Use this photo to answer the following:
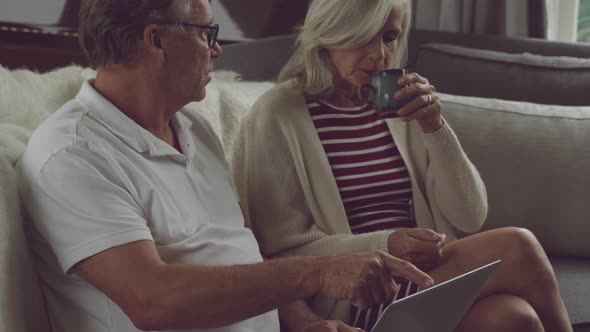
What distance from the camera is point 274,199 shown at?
5.50ft

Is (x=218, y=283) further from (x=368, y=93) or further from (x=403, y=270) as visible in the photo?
(x=368, y=93)

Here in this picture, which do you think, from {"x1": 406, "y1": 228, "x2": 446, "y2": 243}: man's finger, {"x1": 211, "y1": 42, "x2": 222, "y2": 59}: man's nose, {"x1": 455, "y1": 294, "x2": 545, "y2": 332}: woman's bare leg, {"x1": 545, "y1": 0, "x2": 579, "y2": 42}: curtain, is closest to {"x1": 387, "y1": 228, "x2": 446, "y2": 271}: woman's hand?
{"x1": 406, "y1": 228, "x2": 446, "y2": 243}: man's finger

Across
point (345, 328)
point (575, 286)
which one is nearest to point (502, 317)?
point (345, 328)

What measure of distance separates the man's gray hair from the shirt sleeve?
19cm

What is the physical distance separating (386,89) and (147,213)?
532 millimetres

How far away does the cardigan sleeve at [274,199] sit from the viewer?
168 cm

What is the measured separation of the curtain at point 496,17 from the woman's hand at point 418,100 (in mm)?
1401

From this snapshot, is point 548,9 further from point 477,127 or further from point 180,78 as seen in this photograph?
point 180,78

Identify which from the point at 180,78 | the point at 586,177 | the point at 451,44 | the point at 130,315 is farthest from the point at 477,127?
the point at 130,315

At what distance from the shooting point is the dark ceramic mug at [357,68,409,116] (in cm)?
156

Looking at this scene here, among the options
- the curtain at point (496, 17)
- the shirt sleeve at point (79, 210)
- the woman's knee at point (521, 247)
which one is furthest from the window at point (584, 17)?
the shirt sleeve at point (79, 210)

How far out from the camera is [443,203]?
5.87ft

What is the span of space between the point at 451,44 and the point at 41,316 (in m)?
1.70

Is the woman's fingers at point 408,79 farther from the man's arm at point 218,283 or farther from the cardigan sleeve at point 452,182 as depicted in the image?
the man's arm at point 218,283
